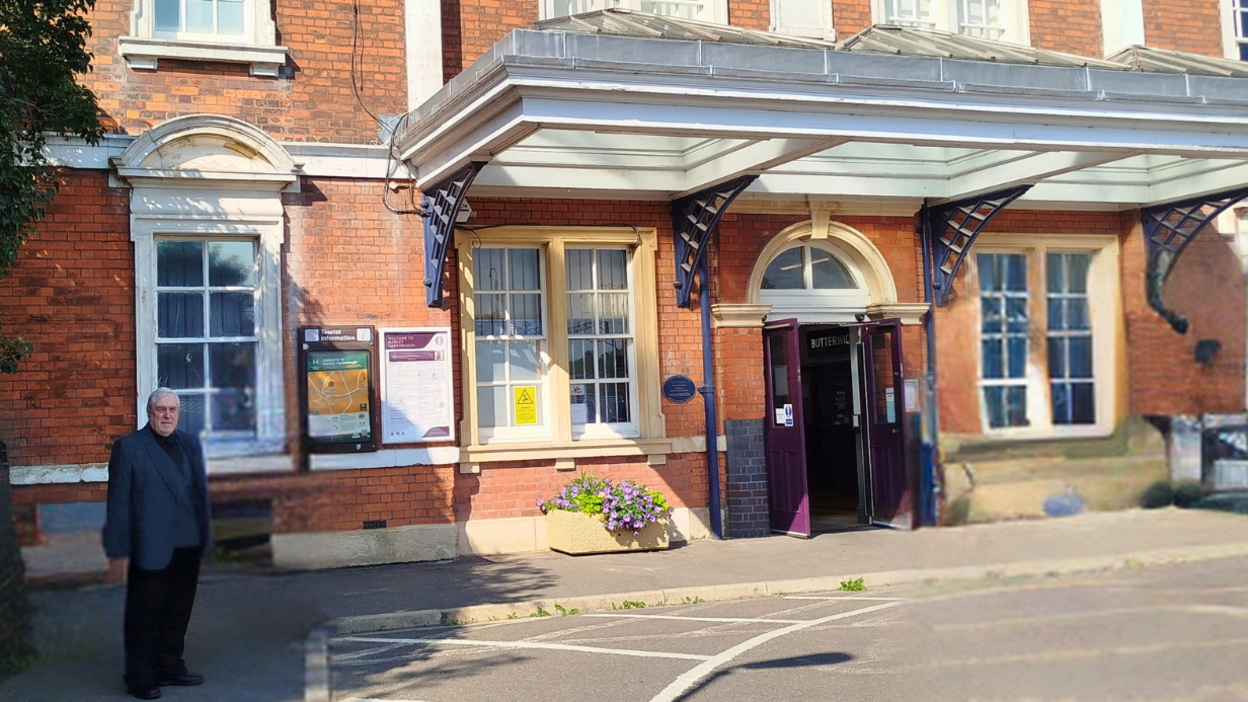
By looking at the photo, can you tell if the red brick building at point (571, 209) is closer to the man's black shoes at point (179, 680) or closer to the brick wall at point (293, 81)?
the brick wall at point (293, 81)

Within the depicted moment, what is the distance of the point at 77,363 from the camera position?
10641 millimetres

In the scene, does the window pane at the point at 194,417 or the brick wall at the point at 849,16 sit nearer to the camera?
the window pane at the point at 194,417

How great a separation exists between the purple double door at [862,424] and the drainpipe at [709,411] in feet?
2.26

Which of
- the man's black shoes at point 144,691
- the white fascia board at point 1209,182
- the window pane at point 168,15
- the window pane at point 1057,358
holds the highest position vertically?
the window pane at point 168,15

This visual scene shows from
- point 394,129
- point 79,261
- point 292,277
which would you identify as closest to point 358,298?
point 292,277

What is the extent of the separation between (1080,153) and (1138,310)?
1085cm

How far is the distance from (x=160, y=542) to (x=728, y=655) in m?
5.02

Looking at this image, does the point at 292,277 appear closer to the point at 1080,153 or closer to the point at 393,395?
the point at 393,395

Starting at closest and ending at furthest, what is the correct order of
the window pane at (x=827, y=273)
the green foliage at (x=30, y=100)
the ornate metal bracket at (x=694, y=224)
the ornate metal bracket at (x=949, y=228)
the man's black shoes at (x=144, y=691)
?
the man's black shoes at (x=144, y=691) < the green foliage at (x=30, y=100) < the ornate metal bracket at (x=694, y=224) < the ornate metal bracket at (x=949, y=228) < the window pane at (x=827, y=273)

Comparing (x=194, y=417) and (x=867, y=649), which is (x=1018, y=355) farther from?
(x=867, y=649)

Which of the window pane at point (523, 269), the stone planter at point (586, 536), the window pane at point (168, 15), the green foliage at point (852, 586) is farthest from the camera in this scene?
the window pane at point (523, 269)

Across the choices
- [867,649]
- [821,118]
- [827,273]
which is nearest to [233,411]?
[867,649]

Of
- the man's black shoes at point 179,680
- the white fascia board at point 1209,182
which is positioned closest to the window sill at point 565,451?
the white fascia board at point 1209,182

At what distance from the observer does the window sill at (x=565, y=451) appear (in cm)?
1203
